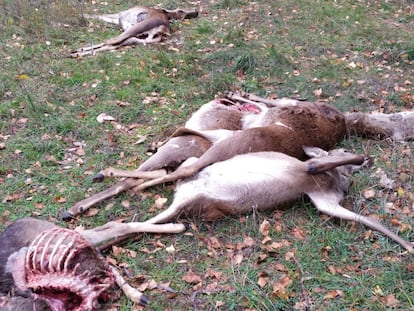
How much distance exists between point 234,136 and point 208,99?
6.32 ft

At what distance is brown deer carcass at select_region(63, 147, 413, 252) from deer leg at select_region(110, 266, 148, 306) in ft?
1.60

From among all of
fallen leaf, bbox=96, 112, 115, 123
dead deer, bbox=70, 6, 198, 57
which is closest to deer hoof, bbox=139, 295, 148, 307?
fallen leaf, bbox=96, 112, 115, 123

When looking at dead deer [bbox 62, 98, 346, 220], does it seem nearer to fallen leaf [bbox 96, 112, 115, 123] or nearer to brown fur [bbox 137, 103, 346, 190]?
brown fur [bbox 137, 103, 346, 190]

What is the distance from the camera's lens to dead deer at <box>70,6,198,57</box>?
8398mm

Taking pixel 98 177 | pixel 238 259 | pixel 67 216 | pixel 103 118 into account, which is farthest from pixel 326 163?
pixel 103 118

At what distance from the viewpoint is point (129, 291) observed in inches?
143

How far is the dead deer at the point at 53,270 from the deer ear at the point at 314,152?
2.25 meters

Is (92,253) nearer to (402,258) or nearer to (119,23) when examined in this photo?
(402,258)

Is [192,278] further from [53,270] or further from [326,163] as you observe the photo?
[326,163]

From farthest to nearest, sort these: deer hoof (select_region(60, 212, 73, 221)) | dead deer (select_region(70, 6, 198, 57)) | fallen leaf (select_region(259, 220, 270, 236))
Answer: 1. dead deer (select_region(70, 6, 198, 57))
2. deer hoof (select_region(60, 212, 73, 221))
3. fallen leaf (select_region(259, 220, 270, 236))

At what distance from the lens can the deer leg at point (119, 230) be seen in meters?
4.02

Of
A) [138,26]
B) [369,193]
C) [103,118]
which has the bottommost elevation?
[369,193]

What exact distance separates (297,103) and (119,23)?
486cm

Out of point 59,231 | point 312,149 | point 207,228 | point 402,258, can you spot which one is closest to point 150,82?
point 312,149
